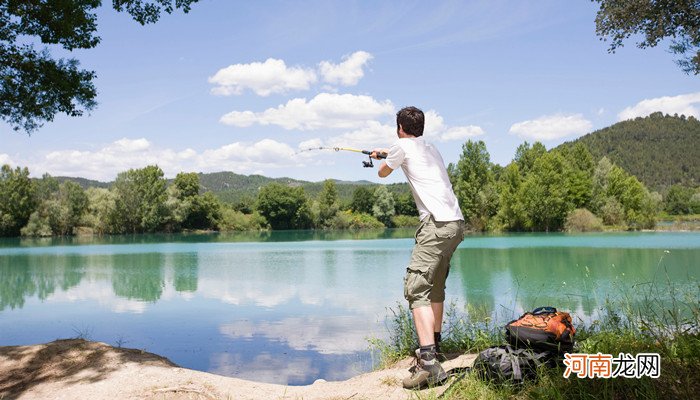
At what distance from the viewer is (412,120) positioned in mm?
4180

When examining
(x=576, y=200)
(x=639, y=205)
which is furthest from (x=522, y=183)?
(x=639, y=205)

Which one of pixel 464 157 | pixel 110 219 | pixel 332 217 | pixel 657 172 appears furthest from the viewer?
pixel 657 172

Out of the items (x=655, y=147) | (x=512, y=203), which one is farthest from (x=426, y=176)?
(x=655, y=147)

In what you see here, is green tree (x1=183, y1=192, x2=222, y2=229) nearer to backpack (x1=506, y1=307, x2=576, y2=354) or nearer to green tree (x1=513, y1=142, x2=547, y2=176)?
green tree (x1=513, y1=142, x2=547, y2=176)

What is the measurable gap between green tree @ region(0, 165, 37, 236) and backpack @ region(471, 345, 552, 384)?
65.0 meters

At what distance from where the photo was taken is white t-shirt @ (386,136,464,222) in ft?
12.9

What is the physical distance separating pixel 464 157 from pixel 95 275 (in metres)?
44.8

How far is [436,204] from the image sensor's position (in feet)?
12.9

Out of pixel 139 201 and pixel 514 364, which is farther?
pixel 139 201

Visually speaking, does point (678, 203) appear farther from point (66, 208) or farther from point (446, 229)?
point (446, 229)

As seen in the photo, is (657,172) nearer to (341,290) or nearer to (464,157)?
(464,157)

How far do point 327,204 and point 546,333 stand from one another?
7706cm

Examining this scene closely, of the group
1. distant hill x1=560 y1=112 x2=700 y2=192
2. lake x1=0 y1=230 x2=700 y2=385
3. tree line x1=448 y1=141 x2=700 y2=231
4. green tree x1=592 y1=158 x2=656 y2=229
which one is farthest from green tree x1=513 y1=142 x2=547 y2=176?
distant hill x1=560 y1=112 x2=700 y2=192

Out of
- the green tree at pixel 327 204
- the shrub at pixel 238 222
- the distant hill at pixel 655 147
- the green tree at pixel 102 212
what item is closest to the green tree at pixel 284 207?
the shrub at pixel 238 222
